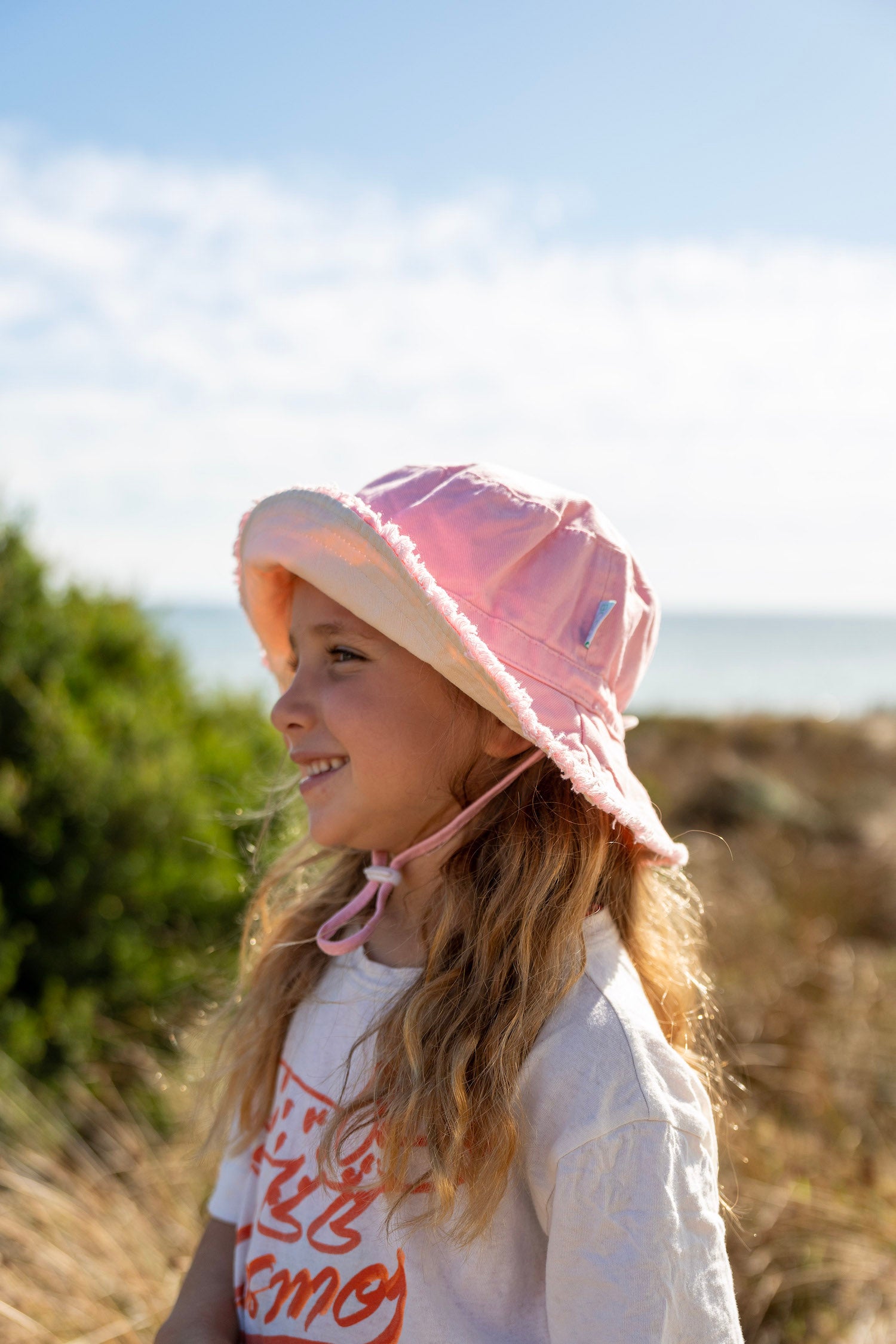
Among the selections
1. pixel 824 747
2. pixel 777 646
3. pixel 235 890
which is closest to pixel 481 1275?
pixel 235 890

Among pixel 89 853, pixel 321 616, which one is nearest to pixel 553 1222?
pixel 321 616

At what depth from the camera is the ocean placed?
1552cm

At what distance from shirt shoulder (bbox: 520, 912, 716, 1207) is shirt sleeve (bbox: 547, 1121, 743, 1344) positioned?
0.02m

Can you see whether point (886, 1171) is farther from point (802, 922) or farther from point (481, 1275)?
point (481, 1275)

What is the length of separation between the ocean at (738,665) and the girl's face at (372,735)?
374cm

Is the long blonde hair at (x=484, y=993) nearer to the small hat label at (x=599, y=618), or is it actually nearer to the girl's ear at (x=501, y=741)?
the girl's ear at (x=501, y=741)

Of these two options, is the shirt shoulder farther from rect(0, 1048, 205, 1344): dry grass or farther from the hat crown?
rect(0, 1048, 205, 1344): dry grass

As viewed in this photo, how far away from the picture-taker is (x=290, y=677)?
7.27 ft

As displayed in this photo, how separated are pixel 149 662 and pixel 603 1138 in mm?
4114

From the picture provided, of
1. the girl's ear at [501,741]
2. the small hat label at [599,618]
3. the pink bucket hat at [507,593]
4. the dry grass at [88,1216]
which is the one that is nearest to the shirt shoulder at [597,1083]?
the pink bucket hat at [507,593]

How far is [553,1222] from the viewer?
1.29 metres

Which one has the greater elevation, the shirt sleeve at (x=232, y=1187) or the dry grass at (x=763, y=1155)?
the shirt sleeve at (x=232, y=1187)

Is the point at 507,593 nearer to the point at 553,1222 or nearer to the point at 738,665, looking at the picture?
the point at 553,1222

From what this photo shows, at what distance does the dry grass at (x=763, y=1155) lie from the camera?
2.72 m
